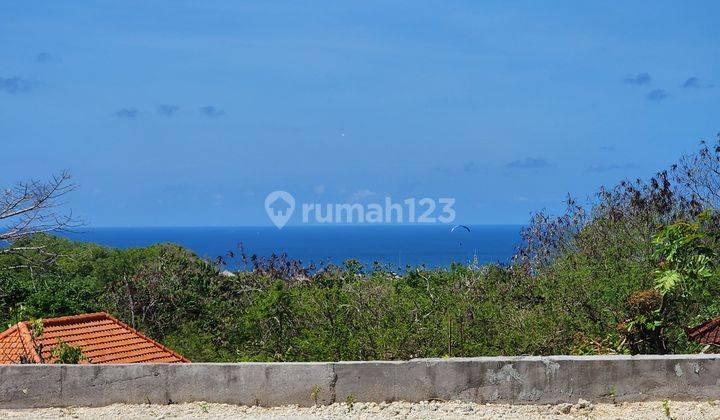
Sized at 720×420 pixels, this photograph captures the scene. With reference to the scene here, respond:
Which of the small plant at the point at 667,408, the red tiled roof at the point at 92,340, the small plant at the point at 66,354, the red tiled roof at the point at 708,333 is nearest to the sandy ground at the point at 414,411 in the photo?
the small plant at the point at 667,408

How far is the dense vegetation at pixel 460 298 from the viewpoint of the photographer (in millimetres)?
11438

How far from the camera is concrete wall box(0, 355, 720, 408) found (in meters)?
7.26

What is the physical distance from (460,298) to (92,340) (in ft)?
20.4

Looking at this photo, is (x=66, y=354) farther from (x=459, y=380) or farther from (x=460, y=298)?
(x=460, y=298)

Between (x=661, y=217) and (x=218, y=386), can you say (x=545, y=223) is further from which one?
(x=218, y=386)

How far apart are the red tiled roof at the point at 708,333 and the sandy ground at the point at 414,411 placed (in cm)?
269

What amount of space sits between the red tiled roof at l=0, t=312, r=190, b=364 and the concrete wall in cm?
473

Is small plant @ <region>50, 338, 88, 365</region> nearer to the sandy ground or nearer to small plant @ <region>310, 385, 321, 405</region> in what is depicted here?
the sandy ground

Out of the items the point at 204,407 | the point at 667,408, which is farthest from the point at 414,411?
the point at 667,408

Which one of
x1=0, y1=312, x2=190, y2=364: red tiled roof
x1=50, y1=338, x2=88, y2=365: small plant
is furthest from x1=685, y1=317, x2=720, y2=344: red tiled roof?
x1=0, y1=312, x2=190, y2=364: red tiled roof

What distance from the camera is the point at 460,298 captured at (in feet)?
52.3

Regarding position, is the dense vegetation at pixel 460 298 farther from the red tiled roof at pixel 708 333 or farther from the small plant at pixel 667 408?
the small plant at pixel 667 408

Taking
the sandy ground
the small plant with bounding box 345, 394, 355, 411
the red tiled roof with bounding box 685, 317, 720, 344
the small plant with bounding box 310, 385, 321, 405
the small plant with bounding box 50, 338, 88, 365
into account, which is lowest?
the sandy ground

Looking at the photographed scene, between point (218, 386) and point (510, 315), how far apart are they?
838 centimetres
